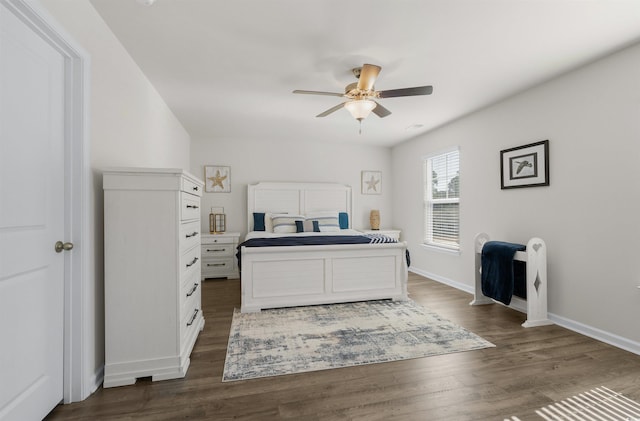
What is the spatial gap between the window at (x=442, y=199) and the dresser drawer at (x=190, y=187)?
356 cm

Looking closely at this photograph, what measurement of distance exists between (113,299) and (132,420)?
2.32 ft

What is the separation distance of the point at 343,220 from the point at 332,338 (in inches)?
125

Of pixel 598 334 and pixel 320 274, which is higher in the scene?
pixel 320 274

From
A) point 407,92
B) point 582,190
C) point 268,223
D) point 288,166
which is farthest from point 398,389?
point 288,166

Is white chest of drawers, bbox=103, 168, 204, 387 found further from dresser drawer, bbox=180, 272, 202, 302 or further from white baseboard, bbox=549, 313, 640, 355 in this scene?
white baseboard, bbox=549, 313, 640, 355

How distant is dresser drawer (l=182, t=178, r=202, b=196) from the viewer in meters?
2.10

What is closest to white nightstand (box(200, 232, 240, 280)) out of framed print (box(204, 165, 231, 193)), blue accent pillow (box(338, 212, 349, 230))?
framed print (box(204, 165, 231, 193))

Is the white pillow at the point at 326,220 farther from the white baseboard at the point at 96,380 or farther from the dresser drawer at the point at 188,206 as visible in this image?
the white baseboard at the point at 96,380

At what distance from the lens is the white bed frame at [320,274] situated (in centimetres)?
328

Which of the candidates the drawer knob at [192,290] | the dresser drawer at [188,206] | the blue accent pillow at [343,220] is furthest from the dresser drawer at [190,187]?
the blue accent pillow at [343,220]

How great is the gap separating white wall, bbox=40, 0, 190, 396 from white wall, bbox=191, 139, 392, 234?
2492 mm

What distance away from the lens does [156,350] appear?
6.43 feet

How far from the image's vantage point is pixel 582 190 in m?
2.71

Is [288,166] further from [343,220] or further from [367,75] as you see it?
[367,75]
